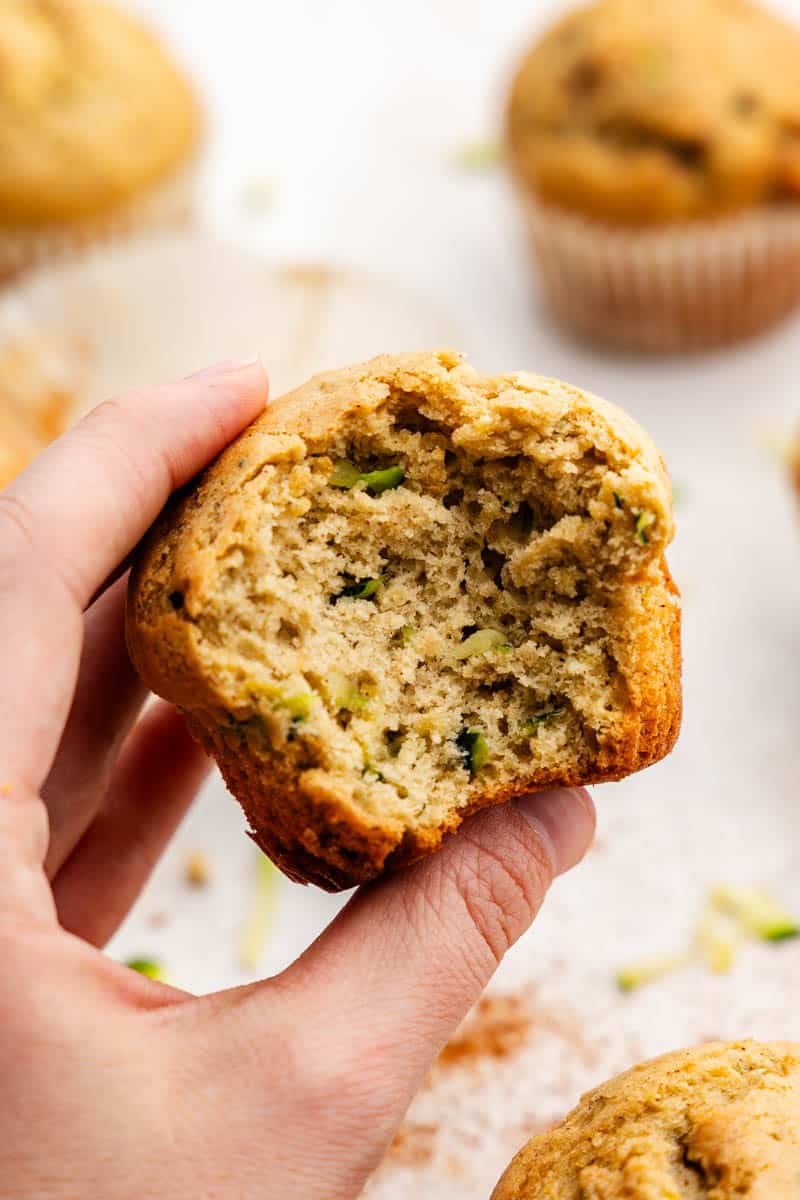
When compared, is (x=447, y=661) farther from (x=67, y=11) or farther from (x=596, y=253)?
(x=67, y=11)

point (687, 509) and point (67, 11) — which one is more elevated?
point (67, 11)

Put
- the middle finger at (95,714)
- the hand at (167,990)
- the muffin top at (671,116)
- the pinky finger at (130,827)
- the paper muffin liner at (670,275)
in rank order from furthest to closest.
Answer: the paper muffin liner at (670,275)
the muffin top at (671,116)
the pinky finger at (130,827)
the middle finger at (95,714)
the hand at (167,990)

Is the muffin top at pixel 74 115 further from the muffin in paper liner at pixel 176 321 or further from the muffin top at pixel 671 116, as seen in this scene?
the muffin top at pixel 671 116

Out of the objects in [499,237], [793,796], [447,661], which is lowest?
[793,796]

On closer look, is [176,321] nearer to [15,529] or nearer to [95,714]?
[95,714]

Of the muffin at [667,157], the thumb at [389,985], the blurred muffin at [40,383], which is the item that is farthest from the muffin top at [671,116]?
the thumb at [389,985]

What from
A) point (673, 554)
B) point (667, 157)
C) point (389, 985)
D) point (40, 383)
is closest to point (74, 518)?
point (389, 985)

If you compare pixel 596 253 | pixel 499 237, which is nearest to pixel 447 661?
pixel 596 253
